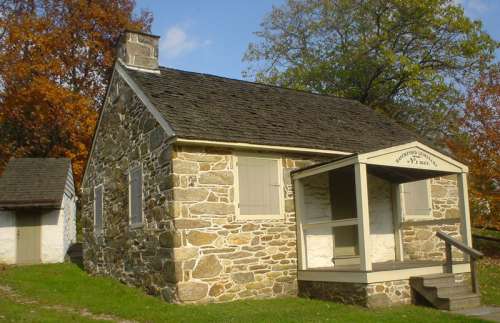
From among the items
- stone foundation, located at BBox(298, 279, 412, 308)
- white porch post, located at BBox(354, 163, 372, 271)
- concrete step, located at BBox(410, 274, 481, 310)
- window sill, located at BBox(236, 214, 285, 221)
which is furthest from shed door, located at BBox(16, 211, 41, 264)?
concrete step, located at BBox(410, 274, 481, 310)

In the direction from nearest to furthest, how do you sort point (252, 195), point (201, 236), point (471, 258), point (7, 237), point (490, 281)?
point (201, 236) < point (471, 258) < point (252, 195) < point (490, 281) < point (7, 237)

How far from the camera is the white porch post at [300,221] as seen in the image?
436 inches

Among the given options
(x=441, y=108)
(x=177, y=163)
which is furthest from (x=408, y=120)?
(x=177, y=163)

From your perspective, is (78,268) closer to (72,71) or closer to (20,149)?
(20,149)

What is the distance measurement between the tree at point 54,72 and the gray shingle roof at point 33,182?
3822 millimetres

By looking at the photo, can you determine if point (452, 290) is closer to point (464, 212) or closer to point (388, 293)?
point (388, 293)

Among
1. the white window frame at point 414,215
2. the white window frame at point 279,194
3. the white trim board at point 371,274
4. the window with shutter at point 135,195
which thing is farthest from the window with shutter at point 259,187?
the white window frame at point 414,215

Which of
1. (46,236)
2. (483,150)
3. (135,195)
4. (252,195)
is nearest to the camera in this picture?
(252,195)

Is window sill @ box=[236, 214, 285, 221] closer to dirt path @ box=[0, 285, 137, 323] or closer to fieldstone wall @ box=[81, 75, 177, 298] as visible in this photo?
fieldstone wall @ box=[81, 75, 177, 298]

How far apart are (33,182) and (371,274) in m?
15.4

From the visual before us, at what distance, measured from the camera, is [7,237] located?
18.7 metres

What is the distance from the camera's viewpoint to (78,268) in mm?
17109

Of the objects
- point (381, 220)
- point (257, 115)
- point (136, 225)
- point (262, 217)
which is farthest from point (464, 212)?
point (136, 225)

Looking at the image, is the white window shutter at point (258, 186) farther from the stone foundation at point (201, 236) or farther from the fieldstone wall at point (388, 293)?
the fieldstone wall at point (388, 293)
